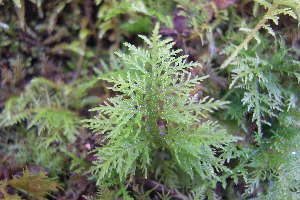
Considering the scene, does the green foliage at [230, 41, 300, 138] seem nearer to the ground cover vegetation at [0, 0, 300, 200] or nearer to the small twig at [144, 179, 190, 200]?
the ground cover vegetation at [0, 0, 300, 200]

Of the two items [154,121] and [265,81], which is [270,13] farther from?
[154,121]

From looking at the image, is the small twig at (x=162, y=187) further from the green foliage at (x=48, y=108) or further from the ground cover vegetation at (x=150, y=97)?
the green foliage at (x=48, y=108)

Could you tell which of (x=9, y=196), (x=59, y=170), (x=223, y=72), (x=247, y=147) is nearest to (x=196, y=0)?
(x=223, y=72)

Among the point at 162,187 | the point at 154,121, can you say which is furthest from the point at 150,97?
the point at 162,187

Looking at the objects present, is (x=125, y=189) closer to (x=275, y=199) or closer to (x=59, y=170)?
(x=59, y=170)

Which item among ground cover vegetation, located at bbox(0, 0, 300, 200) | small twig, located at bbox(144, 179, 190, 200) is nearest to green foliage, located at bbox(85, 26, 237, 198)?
ground cover vegetation, located at bbox(0, 0, 300, 200)

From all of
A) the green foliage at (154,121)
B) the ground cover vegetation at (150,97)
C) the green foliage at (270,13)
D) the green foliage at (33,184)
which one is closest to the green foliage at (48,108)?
the ground cover vegetation at (150,97)

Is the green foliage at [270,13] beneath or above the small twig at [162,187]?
above
